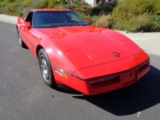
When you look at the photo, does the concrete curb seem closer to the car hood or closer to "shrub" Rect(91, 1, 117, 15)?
the car hood

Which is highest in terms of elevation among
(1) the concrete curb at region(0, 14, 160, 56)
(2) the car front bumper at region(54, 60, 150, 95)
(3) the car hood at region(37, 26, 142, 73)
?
(3) the car hood at region(37, 26, 142, 73)

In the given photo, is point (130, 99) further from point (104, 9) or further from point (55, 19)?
point (104, 9)

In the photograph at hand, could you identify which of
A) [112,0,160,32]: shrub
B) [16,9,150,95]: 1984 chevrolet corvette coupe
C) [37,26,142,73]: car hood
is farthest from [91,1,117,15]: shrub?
[37,26,142,73]: car hood

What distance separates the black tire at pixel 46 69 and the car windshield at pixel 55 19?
1.00m

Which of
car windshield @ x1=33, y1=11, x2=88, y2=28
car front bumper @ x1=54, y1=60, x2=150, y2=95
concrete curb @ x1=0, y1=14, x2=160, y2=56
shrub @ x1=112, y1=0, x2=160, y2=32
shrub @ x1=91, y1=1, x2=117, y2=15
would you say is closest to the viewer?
car front bumper @ x1=54, y1=60, x2=150, y2=95

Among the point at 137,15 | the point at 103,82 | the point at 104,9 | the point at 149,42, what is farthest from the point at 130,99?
the point at 104,9

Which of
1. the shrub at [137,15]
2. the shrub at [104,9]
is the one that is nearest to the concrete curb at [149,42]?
the shrub at [137,15]

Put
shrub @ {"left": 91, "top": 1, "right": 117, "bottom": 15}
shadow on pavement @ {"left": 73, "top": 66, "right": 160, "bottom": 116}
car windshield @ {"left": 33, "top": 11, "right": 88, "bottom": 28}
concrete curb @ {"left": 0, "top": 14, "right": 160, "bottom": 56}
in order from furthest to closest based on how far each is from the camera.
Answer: shrub @ {"left": 91, "top": 1, "right": 117, "bottom": 15} < concrete curb @ {"left": 0, "top": 14, "right": 160, "bottom": 56} < car windshield @ {"left": 33, "top": 11, "right": 88, "bottom": 28} < shadow on pavement @ {"left": 73, "top": 66, "right": 160, "bottom": 116}

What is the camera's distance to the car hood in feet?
10.7

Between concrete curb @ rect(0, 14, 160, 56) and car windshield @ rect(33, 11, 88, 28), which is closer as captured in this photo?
car windshield @ rect(33, 11, 88, 28)

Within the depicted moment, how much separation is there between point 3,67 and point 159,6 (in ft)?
28.3

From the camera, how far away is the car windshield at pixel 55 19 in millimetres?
4838

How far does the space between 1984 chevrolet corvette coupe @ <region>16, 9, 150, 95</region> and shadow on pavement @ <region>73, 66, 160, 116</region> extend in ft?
1.07

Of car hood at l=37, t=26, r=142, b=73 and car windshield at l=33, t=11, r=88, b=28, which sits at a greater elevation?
car windshield at l=33, t=11, r=88, b=28
